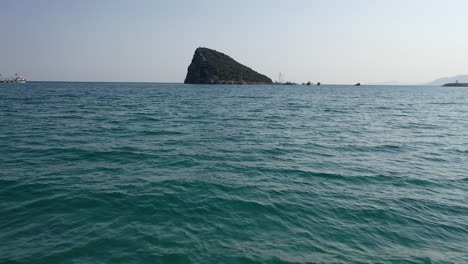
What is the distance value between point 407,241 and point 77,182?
1257 cm

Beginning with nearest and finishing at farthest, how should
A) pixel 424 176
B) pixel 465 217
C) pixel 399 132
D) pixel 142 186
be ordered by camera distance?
pixel 465 217, pixel 142 186, pixel 424 176, pixel 399 132

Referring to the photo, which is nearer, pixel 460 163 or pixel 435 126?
pixel 460 163

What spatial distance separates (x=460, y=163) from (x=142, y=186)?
1808 centimetres

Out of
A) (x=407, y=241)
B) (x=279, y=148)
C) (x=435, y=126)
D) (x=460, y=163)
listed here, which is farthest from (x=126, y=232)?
(x=435, y=126)

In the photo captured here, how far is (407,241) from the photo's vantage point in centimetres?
819

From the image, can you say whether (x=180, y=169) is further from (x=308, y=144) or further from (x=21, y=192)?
(x=308, y=144)

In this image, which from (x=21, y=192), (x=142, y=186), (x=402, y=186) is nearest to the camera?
(x=21, y=192)

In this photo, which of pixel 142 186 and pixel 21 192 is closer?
pixel 21 192

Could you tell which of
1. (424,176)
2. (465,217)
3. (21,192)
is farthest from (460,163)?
(21,192)

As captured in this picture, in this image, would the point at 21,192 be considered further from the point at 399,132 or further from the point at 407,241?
the point at 399,132

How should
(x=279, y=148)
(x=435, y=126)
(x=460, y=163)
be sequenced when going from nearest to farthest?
(x=460, y=163) < (x=279, y=148) < (x=435, y=126)

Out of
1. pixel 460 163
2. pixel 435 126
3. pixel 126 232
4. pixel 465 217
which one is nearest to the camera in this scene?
pixel 126 232

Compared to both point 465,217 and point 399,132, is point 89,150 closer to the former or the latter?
point 465,217

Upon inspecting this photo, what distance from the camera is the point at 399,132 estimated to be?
25.9m
